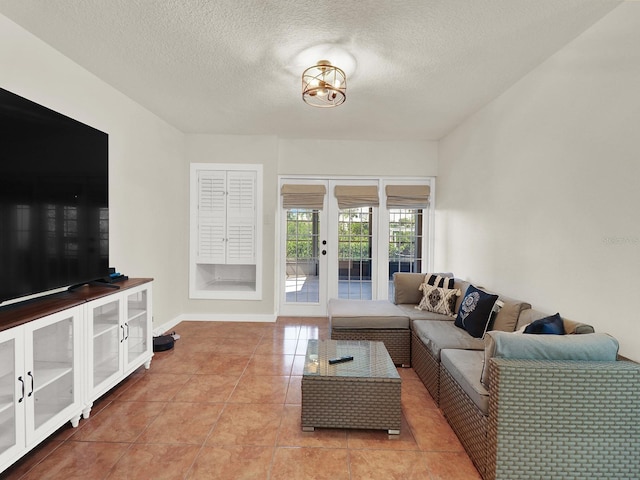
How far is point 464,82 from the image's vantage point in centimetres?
292

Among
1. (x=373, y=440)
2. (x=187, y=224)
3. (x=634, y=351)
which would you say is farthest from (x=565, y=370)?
(x=187, y=224)

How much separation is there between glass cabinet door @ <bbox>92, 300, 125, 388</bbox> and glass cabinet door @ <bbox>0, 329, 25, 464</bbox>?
59cm

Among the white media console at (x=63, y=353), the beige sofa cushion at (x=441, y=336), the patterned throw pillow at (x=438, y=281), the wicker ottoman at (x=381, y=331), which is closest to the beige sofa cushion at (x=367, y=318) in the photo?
the wicker ottoman at (x=381, y=331)

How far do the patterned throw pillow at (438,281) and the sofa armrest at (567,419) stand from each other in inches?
76.3

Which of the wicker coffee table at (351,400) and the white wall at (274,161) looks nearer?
the wicker coffee table at (351,400)

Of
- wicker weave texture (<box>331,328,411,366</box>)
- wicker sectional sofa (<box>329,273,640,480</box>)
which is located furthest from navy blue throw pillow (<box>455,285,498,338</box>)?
wicker sectional sofa (<box>329,273,640,480</box>)

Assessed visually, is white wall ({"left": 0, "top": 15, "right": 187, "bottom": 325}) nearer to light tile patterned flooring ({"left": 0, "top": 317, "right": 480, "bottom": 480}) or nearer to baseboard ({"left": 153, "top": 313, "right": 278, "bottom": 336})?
baseboard ({"left": 153, "top": 313, "right": 278, "bottom": 336})

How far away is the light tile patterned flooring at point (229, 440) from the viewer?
1797 mm

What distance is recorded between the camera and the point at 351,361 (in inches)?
91.8

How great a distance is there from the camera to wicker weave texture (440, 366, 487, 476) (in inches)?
69.1

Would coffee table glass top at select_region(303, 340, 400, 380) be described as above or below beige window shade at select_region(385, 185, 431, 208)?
below

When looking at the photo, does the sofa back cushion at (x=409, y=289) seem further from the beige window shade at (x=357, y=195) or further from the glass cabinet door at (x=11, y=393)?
the glass cabinet door at (x=11, y=393)

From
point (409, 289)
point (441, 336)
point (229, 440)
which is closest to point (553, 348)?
point (441, 336)

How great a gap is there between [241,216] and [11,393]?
10.6 ft
